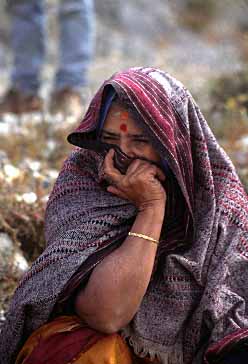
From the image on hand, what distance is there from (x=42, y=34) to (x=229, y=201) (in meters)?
3.71

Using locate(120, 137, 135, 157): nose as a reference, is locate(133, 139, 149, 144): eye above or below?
above

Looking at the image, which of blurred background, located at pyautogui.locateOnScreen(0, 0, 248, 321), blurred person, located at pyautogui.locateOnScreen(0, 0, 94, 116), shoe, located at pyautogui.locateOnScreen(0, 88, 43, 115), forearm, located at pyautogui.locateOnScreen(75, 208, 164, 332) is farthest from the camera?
shoe, located at pyautogui.locateOnScreen(0, 88, 43, 115)

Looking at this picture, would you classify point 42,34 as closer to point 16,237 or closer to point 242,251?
point 16,237

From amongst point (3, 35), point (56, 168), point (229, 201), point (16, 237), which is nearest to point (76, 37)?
point (56, 168)

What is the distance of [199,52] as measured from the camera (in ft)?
47.2

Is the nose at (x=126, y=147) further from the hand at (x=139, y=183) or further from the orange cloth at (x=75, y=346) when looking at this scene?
the orange cloth at (x=75, y=346)

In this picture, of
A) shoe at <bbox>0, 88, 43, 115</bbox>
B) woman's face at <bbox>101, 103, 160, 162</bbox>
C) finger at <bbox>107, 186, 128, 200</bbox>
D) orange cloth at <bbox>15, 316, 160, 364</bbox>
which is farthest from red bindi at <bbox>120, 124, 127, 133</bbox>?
shoe at <bbox>0, 88, 43, 115</bbox>

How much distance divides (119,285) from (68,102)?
3612 millimetres

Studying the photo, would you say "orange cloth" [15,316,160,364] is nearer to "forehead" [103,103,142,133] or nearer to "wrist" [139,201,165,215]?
"wrist" [139,201,165,215]

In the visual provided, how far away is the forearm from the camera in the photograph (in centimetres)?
241

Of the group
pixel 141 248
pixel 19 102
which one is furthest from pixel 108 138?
pixel 19 102

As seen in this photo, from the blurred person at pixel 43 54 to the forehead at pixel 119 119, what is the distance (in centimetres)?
330

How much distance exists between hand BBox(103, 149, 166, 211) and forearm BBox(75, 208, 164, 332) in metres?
0.07

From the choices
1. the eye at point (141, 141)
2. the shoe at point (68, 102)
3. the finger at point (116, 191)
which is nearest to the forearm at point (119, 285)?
the finger at point (116, 191)
